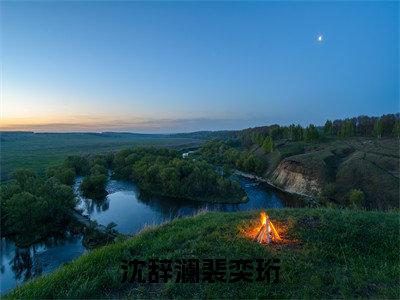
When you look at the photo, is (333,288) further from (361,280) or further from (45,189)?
(45,189)

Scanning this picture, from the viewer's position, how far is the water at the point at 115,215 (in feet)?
107

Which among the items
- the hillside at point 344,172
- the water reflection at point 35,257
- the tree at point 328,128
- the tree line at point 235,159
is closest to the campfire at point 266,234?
the water reflection at point 35,257

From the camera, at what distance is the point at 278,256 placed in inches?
381

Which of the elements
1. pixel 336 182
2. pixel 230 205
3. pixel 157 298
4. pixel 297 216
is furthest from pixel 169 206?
pixel 157 298

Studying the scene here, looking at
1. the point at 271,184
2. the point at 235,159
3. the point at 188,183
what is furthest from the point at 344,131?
the point at 188,183

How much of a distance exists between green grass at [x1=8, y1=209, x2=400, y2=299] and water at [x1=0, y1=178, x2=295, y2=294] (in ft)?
12.4

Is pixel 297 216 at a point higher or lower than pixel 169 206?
higher

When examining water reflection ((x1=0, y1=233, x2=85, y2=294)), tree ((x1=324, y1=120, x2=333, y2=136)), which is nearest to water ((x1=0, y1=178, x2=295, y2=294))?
water reflection ((x1=0, y1=233, x2=85, y2=294))

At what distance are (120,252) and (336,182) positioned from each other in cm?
7590

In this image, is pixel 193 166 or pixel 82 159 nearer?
pixel 193 166

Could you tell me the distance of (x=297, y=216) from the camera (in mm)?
13242

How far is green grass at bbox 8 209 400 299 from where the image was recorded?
318 inches

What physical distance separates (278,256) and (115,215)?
4789 centimetres

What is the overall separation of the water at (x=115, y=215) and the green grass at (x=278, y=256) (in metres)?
3.78
